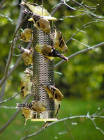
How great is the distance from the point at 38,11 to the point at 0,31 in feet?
20.0

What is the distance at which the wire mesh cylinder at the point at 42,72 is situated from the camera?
326 centimetres

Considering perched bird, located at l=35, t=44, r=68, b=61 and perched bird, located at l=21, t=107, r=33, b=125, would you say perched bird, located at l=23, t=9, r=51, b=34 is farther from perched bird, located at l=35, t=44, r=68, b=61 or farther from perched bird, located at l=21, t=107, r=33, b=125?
perched bird, located at l=21, t=107, r=33, b=125

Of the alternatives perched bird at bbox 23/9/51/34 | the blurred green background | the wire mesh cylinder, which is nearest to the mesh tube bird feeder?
the wire mesh cylinder

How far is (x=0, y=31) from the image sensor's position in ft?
29.6

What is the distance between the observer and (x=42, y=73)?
337 centimetres

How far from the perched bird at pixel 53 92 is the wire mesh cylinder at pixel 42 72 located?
62 mm

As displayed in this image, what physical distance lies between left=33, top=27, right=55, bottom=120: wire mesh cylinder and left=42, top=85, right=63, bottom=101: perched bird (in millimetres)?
62

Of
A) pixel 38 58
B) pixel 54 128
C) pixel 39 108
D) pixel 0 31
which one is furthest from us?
→ pixel 0 31

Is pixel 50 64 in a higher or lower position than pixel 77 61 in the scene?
higher

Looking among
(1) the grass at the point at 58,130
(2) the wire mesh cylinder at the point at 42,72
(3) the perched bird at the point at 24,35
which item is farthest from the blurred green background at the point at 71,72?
(3) the perched bird at the point at 24,35

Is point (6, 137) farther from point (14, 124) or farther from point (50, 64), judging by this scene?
point (50, 64)

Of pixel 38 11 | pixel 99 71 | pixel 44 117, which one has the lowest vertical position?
pixel 99 71

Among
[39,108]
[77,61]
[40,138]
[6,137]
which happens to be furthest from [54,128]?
[39,108]

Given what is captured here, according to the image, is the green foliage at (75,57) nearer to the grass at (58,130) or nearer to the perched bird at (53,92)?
the grass at (58,130)
